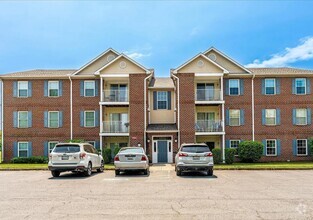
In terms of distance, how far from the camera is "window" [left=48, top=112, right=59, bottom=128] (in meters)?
30.3

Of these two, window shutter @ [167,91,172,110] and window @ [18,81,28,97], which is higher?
window @ [18,81,28,97]

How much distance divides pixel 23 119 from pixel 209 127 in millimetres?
16794

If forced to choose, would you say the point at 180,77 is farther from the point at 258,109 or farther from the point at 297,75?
the point at 297,75

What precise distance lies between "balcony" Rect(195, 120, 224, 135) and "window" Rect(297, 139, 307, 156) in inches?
292

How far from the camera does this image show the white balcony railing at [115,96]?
29.6 metres

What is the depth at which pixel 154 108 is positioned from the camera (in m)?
30.9

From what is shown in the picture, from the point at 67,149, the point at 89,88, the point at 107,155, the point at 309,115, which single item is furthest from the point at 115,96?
the point at 309,115

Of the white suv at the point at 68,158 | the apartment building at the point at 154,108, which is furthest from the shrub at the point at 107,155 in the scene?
the white suv at the point at 68,158

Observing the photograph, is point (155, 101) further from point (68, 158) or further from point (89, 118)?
point (68, 158)

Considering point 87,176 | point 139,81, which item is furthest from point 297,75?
point 87,176

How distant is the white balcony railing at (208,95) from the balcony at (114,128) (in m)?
6.84

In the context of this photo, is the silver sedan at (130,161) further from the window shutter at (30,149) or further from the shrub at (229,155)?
the window shutter at (30,149)

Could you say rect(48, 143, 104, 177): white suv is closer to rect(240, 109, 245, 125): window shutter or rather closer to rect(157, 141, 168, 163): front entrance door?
rect(157, 141, 168, 163): front entrance door

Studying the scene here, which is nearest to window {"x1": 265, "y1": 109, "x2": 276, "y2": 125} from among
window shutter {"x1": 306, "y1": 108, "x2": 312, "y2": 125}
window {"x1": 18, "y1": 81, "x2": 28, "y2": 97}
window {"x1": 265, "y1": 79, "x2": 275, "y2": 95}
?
window {"x1": 265, "y1": 79, "x2": 275, "y2": 95}
